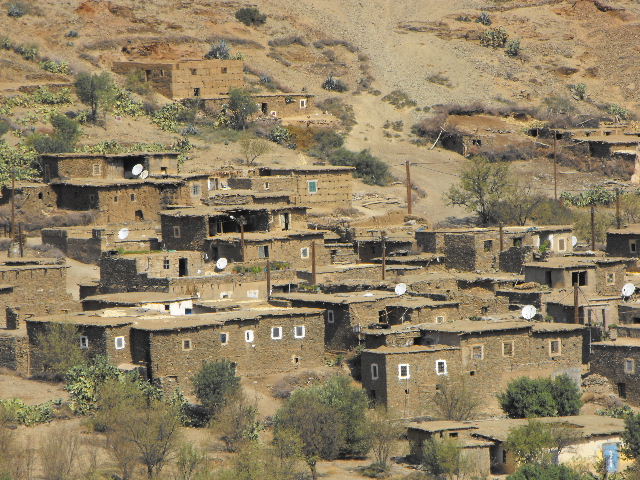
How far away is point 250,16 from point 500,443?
217ft

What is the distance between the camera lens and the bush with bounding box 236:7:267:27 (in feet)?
370

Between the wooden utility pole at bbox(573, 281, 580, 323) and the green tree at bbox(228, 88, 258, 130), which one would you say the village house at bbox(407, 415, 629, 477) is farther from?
the green tree at bbox(228, 88, 258, 130)

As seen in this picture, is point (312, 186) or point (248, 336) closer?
point (248, 336)

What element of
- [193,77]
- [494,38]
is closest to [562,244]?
[193,77]

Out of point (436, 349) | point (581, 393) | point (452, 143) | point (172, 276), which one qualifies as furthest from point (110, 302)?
point (452, 143)

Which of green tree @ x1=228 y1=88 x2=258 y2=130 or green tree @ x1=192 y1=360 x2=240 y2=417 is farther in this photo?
green tree @ x1=228 y1=88 x2=258 y2=130

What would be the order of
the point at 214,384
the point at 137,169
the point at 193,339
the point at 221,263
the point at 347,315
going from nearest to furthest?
1. the point at 214,384
2. the point at 193,339
3. the point at 347,315
4. the point at 221,263
5. the point at 137,169

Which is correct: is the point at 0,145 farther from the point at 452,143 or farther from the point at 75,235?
the point at 452,143

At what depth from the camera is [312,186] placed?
258 feet

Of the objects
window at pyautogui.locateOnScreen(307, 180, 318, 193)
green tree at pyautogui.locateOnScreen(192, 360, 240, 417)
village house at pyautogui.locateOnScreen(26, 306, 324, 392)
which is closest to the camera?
green tree at pyautogui.locateOnScreen(192, 360, 240, 417)

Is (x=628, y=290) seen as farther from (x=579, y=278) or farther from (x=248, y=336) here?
(x=248, y=336)

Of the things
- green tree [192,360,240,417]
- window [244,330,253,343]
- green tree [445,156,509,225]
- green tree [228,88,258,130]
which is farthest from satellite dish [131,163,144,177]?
green tree [192,360,240,417]

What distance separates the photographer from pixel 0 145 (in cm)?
8019

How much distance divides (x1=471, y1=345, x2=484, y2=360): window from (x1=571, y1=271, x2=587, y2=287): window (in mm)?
8397
